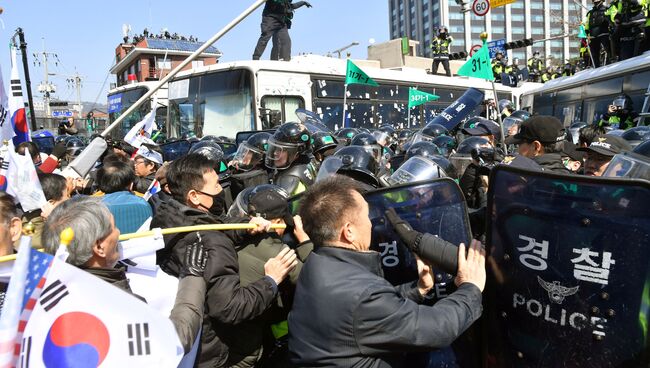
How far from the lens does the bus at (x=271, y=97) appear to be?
36.7ft

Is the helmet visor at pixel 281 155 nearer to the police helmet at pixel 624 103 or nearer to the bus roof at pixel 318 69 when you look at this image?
the bus roof at pixel 318 69

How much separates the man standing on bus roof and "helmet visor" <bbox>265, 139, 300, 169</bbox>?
25.1 ft

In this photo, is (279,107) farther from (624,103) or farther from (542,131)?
(542,131)

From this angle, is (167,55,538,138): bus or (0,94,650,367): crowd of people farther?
(167,55,538,138): bus

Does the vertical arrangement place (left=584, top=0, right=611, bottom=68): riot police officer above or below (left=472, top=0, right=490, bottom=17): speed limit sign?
below

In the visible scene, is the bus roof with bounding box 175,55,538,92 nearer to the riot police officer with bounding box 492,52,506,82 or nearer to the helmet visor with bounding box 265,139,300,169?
the riot police officer with bounding box 492,52,506,82

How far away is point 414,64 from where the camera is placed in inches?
896

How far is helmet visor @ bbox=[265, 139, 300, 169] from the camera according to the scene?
550cm

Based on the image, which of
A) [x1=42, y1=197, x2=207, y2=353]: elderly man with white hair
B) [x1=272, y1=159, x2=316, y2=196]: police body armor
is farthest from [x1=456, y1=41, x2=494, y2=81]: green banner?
[x1=42, y1=197, x2=207, y2=353]: elderly man with white hair

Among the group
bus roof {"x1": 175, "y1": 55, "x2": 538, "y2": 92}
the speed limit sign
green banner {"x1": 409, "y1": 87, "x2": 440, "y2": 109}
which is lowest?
green banner {"x1": 409, "y1": 87, "x2": 440, "y2": 109}

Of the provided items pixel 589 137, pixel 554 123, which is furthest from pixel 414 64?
pixel 554 123

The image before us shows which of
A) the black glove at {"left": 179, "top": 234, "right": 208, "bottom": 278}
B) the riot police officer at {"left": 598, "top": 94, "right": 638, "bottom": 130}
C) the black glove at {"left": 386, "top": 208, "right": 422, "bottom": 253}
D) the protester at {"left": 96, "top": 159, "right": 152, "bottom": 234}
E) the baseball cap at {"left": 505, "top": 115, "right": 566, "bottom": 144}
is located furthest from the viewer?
the riot police officer at {"left": 598, "top": 94, "right": 638, "bottom": 130}

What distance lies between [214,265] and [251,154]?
3.83 meters

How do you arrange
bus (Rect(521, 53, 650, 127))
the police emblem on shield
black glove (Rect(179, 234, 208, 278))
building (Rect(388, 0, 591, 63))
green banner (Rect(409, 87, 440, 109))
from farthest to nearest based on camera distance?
building (Rect(388, 0, 591, 63)) → green banner (Rect(409, 87, 440, 109)) → bus (Rect(521, 53, 650, 127)) → black glove (Rect(179, 234, 208, 278)) → the police emblem on shield
